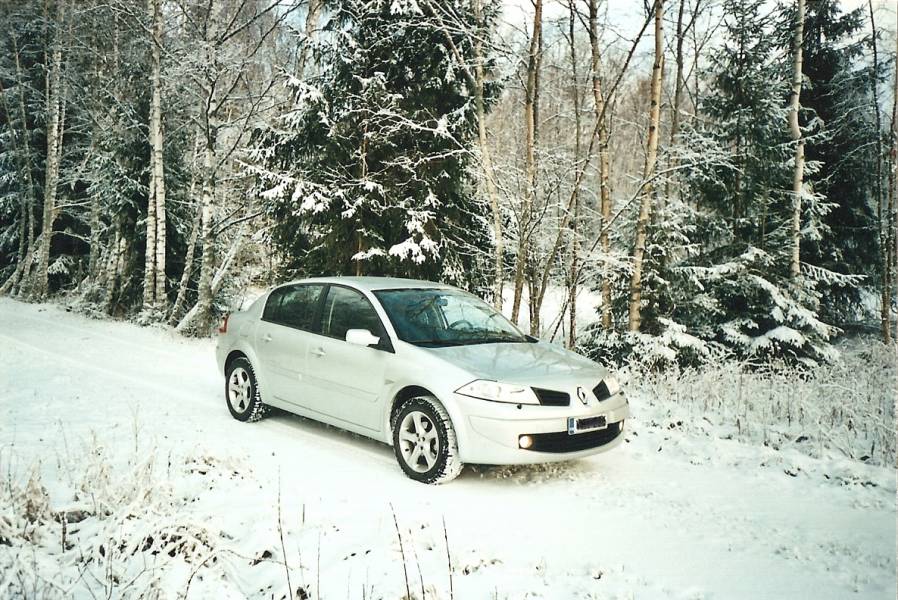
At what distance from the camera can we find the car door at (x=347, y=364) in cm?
564

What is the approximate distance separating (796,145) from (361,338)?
1284 centimetres

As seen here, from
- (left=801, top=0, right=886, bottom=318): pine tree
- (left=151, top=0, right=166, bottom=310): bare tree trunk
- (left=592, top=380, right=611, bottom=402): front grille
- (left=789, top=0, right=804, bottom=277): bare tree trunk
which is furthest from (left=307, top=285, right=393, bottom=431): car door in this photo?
(left=801, top=0, right=886, bottom=318): pine tree

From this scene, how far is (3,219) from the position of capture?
→ 84.7ft

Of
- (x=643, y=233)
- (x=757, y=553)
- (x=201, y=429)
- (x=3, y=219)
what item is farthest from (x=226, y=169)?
(x=757, y=553)

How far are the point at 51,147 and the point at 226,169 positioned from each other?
578 centimetres

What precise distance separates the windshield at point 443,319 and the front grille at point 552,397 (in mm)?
1027

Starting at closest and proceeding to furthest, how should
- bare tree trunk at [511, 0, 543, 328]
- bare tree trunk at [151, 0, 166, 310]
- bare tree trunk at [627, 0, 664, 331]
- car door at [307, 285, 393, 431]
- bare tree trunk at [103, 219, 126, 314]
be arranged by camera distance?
car door at [307, 285, 393, 431] < bare tree trunk at [511, 0, 543, 328] < bare tree trunk at [627, 0, 664, 331] < bare tree trunk at [151, 0, 166, 310] < bare tree trunk at [103, 219, 126, 314]

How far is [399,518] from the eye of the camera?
432 cm

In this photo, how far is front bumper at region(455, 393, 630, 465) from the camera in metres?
4.82

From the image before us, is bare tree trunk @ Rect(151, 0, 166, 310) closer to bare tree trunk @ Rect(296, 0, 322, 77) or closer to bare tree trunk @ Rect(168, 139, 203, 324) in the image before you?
bare tree trunk @ Rect(168, 139, 203, 324)

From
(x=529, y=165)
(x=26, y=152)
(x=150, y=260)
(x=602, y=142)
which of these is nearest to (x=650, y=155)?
(x=602, y=142)

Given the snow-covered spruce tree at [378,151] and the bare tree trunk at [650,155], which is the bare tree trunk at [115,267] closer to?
the snow-covered spruce tree at [378,151]

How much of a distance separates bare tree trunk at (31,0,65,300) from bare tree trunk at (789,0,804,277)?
855 inches

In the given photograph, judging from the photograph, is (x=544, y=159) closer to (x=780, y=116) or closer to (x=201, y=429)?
(x=780, y=116)
